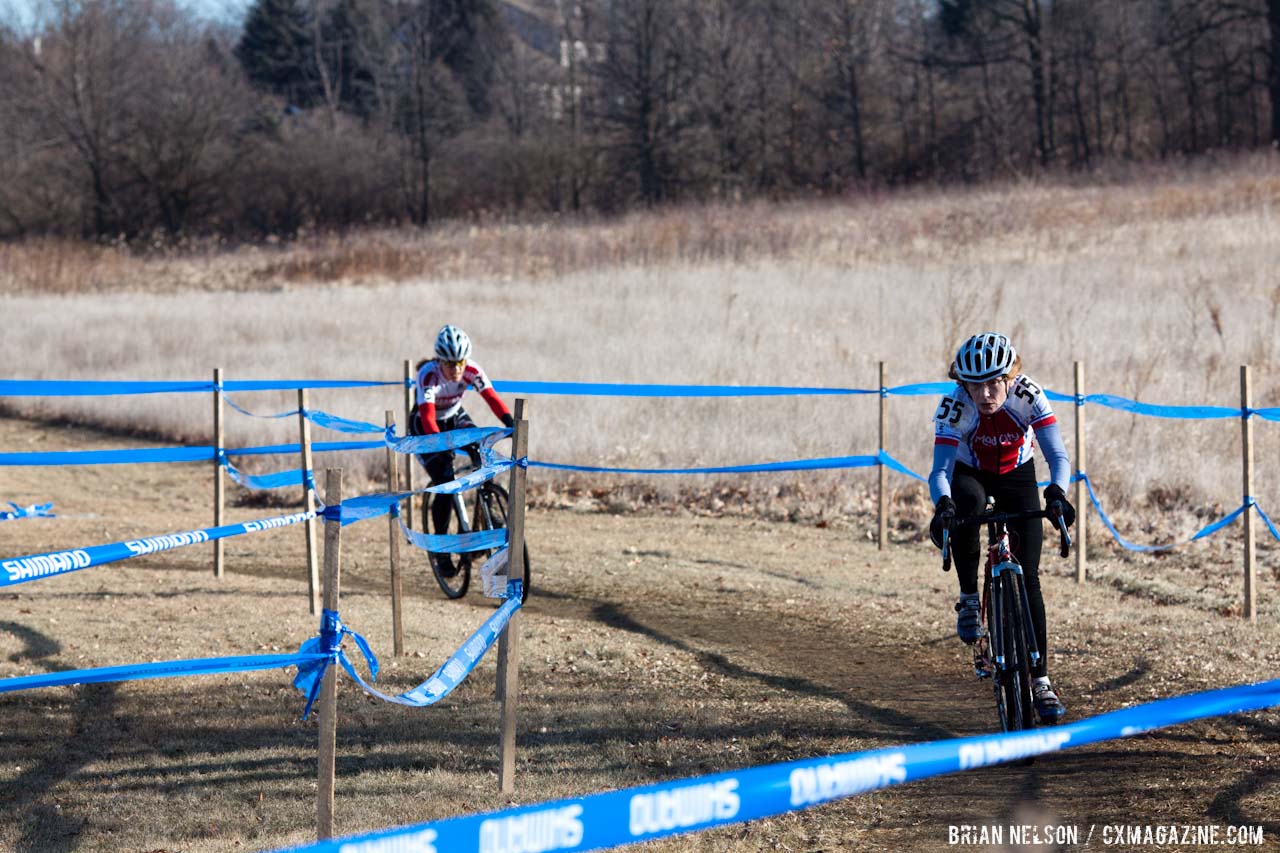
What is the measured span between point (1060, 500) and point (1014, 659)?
2.33ft

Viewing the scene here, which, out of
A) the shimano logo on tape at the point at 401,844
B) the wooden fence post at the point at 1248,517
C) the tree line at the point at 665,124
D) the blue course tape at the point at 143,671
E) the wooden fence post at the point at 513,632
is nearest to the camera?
the shimano logo on tape at the point at 401,844

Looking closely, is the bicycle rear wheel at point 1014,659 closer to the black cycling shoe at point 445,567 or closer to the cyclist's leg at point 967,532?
the cyclist's leg at point 967,532

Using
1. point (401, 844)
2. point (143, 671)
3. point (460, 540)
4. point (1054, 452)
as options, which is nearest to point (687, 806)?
point (401, 844)

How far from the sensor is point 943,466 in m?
5.93

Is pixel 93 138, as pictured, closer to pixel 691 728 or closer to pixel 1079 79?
pixel 1079 79

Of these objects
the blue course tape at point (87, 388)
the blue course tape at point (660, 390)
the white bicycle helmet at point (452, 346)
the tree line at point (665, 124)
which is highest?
the tree line at point (665, 124)

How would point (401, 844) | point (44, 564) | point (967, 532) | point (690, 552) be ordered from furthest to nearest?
point (690, 552) < point (967, 532) < point (44, 564) < point (401, 844)

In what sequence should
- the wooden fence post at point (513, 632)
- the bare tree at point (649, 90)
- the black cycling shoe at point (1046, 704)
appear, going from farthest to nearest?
1. the bare tree at point (649, 90)
2. the wooden fence post at point (513, 632)
3. the black cycling shoe at point (1046, 704)

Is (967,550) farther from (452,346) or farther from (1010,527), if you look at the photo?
(452,346)

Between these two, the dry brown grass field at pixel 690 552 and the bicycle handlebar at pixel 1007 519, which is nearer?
the bicycle handlebar at pixel 1007 519

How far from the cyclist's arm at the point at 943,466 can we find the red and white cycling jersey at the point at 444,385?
13.3 feet

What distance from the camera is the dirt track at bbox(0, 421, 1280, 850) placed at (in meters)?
5.27

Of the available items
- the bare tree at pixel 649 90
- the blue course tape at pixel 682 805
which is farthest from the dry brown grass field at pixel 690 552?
the bare tree at pixel 649 90

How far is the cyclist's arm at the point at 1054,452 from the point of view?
5.84 metres
